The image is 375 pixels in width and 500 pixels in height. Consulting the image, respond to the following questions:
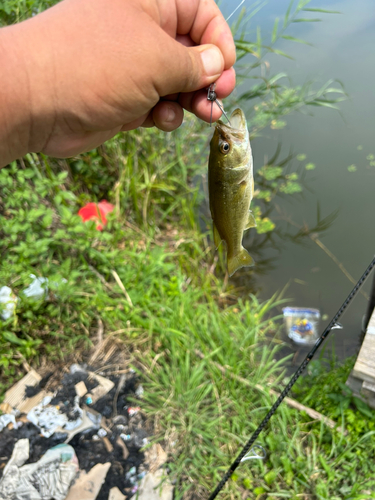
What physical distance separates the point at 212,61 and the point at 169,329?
1843 mm

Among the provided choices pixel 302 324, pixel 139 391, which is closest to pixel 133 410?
pixel 139 391

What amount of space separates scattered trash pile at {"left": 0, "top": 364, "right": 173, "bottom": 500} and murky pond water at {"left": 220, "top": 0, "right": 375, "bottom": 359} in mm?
1922

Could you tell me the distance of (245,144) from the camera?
59.0 inches

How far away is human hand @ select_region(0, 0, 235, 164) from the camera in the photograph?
1.22 meters

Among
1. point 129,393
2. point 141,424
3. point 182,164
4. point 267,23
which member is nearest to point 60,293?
point 129,393

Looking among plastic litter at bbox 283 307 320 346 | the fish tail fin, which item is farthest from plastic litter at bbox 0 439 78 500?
plastic litter at bbox 283 307 320 346

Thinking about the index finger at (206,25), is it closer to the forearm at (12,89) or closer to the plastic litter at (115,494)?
the forearm at (12,89)

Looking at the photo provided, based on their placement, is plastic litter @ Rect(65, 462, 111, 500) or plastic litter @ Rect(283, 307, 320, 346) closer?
plastic litter @ Rect(65, 462, 111, 500)

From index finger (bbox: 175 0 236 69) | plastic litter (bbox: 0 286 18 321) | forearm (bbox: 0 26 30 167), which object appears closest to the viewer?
forearm (bbox: 0 26 30 167)

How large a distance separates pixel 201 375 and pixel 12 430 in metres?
1.43

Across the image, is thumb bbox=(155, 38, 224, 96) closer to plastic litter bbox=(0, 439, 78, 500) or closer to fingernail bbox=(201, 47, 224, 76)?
fingernail bbox=(201, 47, 224, 76)

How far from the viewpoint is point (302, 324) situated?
3.36m

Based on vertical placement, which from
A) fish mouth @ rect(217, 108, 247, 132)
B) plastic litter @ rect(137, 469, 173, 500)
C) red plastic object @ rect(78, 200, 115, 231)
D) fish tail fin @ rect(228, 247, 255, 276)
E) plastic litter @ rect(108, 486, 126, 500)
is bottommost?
plastic litter @ rect(137, 469, 173, 500)

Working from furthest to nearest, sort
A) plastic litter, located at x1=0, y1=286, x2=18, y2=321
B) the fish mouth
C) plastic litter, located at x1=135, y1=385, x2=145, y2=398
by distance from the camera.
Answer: plastic litter, located at x1=135, y1=385, x2=145, y2=398 → plastic litter, located at x1=0, y1=286, x2=18, y2=321 → the fish mouth
